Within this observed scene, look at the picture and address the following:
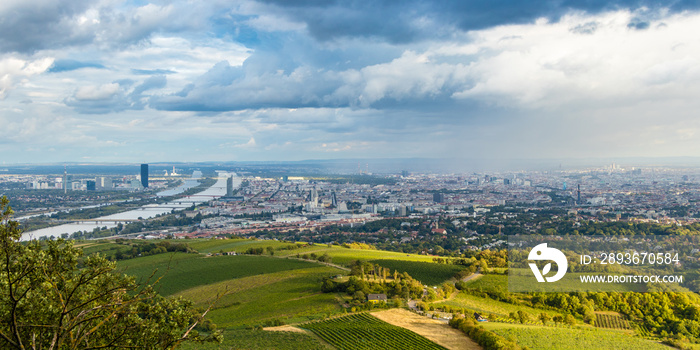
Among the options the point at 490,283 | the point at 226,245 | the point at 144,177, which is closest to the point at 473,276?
the point at 490,283

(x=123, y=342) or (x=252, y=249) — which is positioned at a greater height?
(x=123, y=342)

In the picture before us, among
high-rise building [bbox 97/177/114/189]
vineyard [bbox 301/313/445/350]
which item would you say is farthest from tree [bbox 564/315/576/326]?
high-rise building [bbox 97/177/114/189]

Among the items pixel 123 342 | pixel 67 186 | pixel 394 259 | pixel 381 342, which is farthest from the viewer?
pixel 67 186

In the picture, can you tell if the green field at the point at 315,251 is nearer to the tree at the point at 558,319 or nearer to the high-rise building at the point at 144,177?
the tree at the point at 558,319

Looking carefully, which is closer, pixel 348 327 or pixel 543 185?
pixel 348 327

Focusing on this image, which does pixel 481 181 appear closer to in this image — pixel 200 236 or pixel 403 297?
pixel 200 236

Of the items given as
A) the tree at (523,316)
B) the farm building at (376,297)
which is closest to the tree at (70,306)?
the farm building at (376,297)

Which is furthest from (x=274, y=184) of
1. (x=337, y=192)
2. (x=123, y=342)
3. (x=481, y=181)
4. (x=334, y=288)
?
(x=123, y=342)
